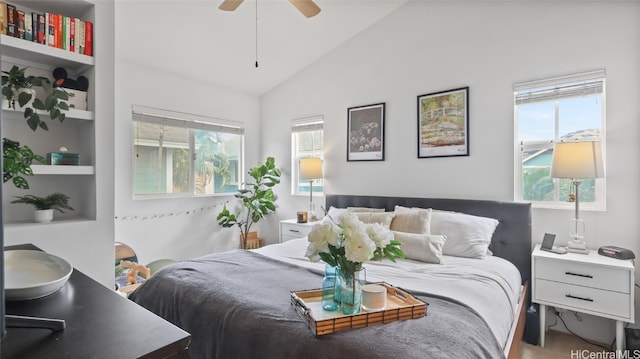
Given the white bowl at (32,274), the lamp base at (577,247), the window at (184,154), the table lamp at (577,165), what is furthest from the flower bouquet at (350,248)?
the window at (184,154)

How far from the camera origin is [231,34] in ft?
11.3

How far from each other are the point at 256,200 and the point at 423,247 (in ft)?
8.29

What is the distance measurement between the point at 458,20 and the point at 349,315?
9.83ft

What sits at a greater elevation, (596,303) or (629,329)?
(596,303)

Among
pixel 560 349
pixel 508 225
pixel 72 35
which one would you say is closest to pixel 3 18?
pixel 72 35

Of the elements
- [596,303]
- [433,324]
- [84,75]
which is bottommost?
[596,303]

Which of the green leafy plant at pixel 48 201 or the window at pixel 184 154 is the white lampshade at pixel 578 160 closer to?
the green leafy plant at pixel 48 201

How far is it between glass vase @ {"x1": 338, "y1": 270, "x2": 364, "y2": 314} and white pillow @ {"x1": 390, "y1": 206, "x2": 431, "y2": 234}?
135 centimetres

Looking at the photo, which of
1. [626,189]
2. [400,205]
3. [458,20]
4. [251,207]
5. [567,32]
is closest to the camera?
[626,189]

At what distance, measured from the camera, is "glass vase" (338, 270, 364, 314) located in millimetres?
1372

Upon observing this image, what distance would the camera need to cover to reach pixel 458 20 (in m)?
3.12

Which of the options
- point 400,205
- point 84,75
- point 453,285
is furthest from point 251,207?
point 453,285

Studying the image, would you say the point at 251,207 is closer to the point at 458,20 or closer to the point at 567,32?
the point at 458,20

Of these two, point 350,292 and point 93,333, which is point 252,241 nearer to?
point 350,292
